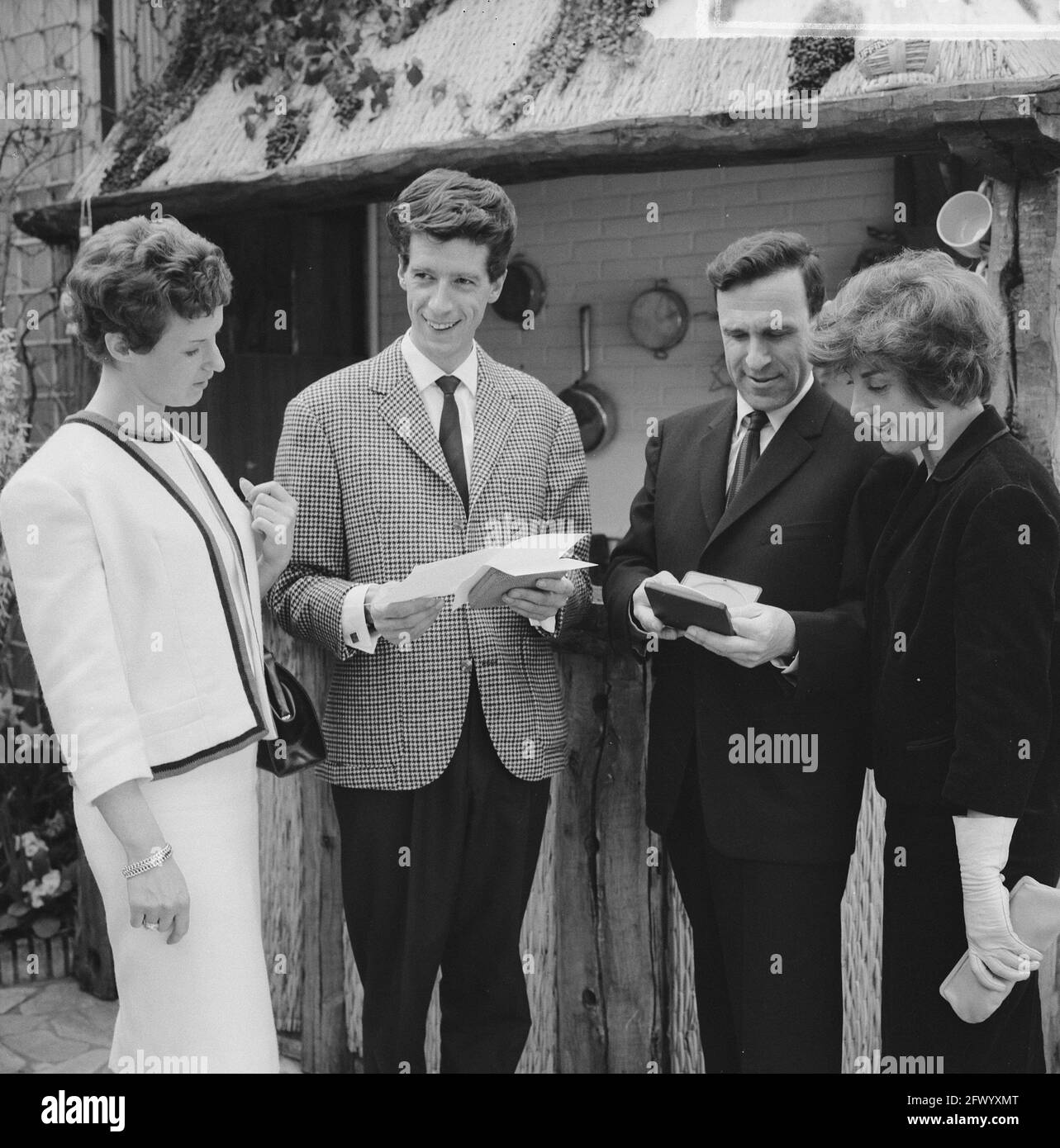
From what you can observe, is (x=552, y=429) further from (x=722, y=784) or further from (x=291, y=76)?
(x=291, y=76)

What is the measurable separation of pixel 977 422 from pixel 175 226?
1.41 metres

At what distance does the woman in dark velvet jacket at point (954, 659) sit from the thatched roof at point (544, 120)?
2.55ft

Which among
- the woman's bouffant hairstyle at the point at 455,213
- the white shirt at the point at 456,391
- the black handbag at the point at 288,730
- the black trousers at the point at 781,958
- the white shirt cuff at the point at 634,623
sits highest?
the woman's bouffant hairstyle at the point at 455,213

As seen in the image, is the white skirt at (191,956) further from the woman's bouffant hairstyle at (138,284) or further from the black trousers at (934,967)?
the black trousers at (934,967)

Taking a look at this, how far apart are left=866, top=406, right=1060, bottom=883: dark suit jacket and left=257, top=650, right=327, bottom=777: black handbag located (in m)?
1.04

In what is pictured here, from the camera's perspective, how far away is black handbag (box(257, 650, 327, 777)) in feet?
7.59

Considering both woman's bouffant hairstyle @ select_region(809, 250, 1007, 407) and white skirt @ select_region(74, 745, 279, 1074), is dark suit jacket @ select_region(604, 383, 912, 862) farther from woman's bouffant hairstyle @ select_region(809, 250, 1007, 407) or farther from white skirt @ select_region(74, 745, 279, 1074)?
white skirt @ select_region(74, 745, 279, 1074)

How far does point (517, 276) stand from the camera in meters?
6.66

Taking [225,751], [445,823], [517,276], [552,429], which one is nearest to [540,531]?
[552,429]

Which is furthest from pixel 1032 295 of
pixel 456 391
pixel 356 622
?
pixel 356 622

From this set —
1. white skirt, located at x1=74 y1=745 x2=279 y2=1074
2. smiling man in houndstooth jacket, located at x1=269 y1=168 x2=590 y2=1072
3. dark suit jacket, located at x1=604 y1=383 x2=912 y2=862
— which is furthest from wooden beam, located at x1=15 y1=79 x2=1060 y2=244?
white skirt, located at x1=74 y1=745 x2=279 y2=1074

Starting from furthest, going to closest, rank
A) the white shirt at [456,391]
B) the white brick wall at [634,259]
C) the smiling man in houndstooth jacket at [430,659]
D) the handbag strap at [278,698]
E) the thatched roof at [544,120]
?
the white brick wall at [634,259] < the thatched roof at [544,120] < the white shirt at [456,391] < the smiling man in houndstooth jacket at [430,659] < the handbag strap at [278,698]

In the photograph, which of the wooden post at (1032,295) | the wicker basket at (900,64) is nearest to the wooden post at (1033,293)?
the wooden post at (1032,295)

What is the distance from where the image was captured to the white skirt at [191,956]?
2025mm
